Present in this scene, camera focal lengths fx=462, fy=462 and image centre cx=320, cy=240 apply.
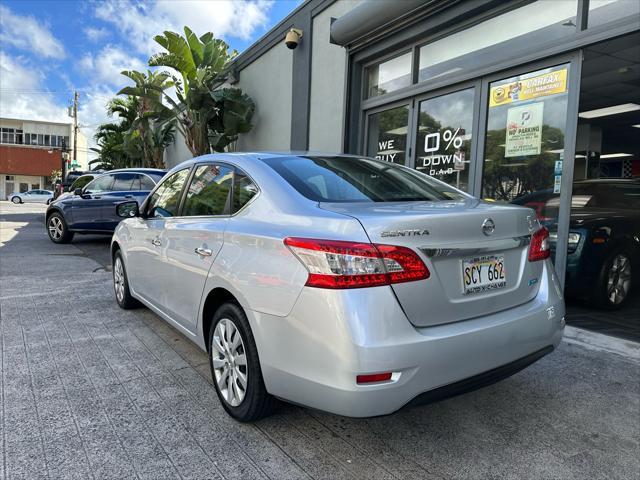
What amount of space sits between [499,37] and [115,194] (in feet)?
24.8

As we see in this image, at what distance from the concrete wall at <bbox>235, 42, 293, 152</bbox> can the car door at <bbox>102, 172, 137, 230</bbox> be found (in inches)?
121

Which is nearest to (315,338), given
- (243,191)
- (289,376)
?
(289,376)

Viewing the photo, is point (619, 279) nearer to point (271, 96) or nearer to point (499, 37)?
point (499, 37)

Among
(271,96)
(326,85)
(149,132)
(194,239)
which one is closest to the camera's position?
(194,239)

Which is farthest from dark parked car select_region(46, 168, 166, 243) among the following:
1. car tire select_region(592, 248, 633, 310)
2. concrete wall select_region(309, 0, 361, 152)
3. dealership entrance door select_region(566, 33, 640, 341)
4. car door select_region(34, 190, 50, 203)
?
car door select_region(34, 190, 50, 203)

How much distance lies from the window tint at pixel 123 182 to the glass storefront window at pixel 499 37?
20.3 feet

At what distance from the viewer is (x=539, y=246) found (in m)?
2.58

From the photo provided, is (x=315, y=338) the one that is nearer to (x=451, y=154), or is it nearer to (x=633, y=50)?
(x=451, y=154)

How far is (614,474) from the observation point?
2252mm

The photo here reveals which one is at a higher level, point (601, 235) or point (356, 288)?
point (601, 235)

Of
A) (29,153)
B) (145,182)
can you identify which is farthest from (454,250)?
(29,153)

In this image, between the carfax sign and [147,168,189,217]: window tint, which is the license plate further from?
the carfax sign

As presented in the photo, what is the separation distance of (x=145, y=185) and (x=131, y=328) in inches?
227

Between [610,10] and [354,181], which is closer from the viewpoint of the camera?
[354,181]
